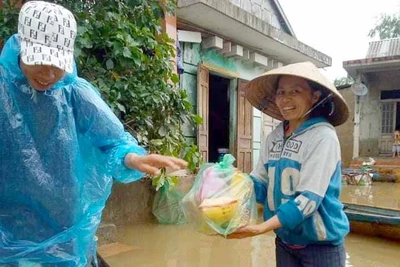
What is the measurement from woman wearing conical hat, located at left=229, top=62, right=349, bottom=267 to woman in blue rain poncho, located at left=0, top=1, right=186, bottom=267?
1.48 ft

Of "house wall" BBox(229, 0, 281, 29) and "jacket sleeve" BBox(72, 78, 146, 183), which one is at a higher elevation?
"house wall" BBox(229, 0, 281, 29)

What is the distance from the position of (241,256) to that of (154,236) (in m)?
1.12

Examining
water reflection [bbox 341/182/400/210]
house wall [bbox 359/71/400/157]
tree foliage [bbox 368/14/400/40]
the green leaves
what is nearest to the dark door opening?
water reflection [bbox 341/182/400/210]

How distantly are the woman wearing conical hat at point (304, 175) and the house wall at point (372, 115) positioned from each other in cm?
1120

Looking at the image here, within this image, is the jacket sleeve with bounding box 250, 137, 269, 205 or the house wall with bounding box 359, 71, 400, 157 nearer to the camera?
the jacket sleeve with bounding box 250, 137, 269, 205

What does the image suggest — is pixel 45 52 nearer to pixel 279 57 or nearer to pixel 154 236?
pixel 154 236

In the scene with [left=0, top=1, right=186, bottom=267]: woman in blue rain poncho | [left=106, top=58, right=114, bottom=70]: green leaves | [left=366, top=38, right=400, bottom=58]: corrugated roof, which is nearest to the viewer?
[left=0, top=1, right=186, bottom=267]: woman in blue rain poncho

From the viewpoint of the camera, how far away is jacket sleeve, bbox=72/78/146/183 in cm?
130

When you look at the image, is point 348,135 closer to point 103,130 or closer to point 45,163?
point 103,130

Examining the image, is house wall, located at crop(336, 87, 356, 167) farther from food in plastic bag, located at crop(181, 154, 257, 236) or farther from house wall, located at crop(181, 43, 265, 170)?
food in plastic bag, located at crop(181, 154, 257, 236)

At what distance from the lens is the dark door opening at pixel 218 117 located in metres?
8.52

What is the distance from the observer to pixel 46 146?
121cm

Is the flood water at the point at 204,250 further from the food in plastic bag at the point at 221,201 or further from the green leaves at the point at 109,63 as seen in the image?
the food in plastic bag at the point at 221,201

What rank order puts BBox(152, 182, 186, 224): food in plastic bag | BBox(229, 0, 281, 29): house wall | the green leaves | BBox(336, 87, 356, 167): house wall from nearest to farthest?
the green leaves < BBox(152, 182, 186, 224): food in plastic bag < BBox(229, 0, 281, 29): house wall < BBox(336, 87, 356, 167): house wall
